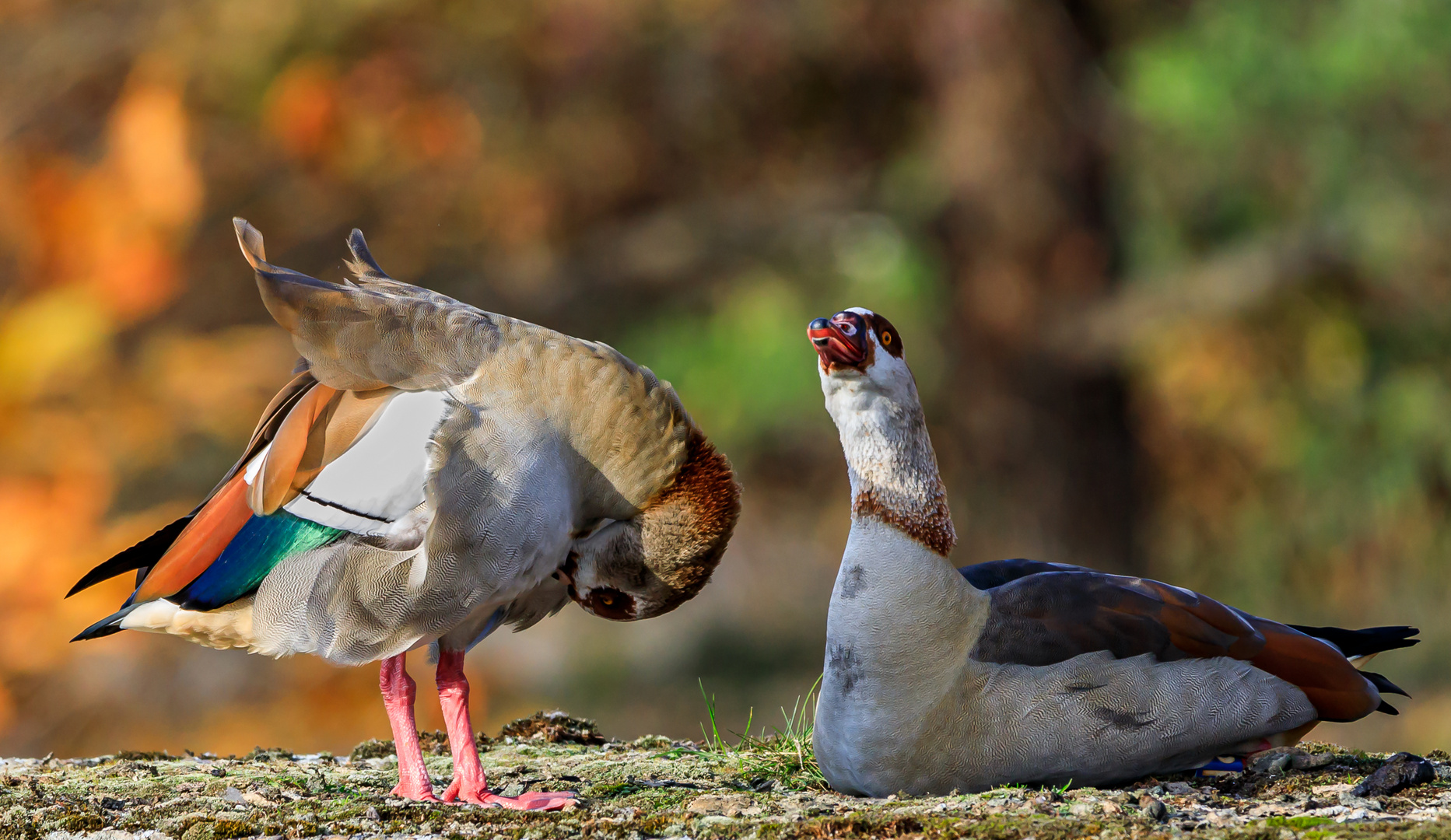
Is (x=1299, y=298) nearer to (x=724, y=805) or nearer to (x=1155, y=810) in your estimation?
(x=1155, y=810)

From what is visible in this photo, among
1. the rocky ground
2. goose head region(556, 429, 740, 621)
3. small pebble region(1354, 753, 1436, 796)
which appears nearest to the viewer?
the rocky ground

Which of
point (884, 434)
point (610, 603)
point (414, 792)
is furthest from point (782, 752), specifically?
point (884, 434)

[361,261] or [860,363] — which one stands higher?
[361,261]

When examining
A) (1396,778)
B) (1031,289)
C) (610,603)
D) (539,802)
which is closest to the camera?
(1396,778)

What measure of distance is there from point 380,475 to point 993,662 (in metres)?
1.75

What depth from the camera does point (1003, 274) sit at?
10.2 meters

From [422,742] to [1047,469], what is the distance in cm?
591

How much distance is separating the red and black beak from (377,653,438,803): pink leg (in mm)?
1591

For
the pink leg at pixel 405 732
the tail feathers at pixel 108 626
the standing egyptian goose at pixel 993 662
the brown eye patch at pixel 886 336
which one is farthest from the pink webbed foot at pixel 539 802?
the brown eye patch at pixel 886 336

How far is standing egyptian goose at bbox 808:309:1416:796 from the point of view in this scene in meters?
3.51

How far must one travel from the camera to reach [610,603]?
4.62 metres

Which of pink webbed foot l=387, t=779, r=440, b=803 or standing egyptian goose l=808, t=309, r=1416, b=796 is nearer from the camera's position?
standing egyptian goose l=808, t=309, r=1416, b=796

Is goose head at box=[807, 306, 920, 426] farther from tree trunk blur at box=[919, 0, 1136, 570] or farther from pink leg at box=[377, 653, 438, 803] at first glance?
tree trunk blur at box=[919, 0, 1136, 570]

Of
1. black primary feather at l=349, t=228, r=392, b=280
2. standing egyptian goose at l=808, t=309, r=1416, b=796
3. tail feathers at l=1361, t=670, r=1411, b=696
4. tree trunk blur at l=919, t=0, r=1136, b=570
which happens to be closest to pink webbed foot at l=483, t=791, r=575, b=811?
standing egyptian goose at l=808, t=309, r=1416, b=796
